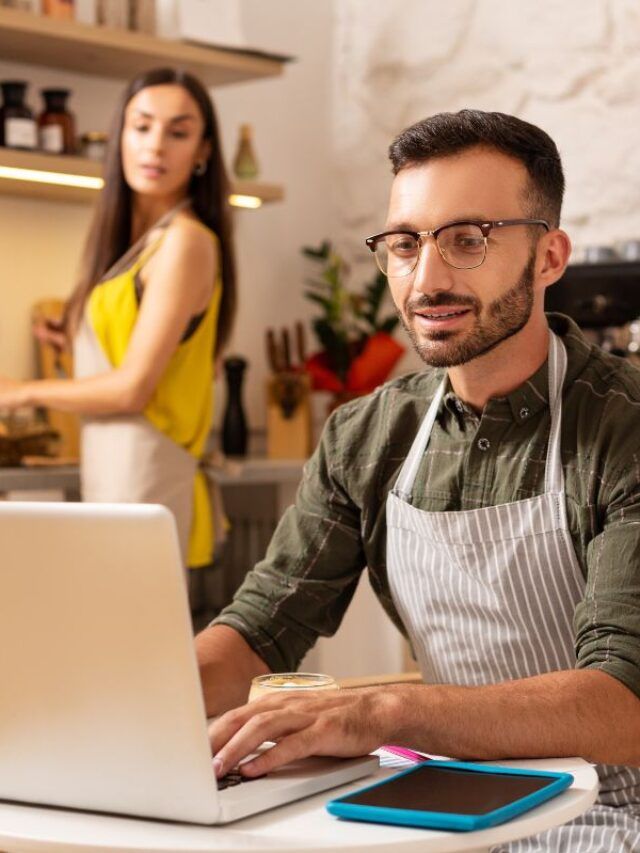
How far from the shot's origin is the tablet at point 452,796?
0.93 metres

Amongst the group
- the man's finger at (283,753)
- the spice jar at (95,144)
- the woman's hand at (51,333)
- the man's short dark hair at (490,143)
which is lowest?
the man's finger at (283,753)

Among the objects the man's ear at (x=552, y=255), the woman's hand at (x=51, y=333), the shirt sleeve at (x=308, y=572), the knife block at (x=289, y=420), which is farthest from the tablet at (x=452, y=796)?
the knife block at (x=289, y=420)

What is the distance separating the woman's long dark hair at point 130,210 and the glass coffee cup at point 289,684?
175 cm

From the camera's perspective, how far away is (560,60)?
3.80 meters

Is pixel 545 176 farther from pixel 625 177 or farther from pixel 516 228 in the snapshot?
pixel 625 177

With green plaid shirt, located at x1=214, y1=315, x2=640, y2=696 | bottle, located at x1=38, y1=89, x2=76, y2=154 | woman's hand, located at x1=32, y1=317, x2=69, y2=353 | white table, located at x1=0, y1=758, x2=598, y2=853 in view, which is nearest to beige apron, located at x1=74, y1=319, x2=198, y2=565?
woman's hand, located at x1=32, y1=317, x2=69, y2=353

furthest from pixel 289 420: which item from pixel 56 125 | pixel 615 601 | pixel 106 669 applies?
pixel 106 669

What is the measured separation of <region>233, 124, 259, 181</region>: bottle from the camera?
13.0 ft

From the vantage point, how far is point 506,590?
1.46m

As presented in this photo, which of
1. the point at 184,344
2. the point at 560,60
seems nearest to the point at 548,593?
the point at 184,344

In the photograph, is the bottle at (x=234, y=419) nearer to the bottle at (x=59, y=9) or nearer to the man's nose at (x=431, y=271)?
the bottle at (x=59, y=9)

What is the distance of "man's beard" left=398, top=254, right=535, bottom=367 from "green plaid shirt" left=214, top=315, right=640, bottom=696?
7 cm

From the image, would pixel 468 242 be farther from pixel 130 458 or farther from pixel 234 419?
pixel 234 419

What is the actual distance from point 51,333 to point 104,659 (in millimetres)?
2453
